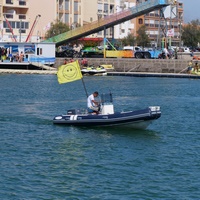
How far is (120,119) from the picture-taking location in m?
34.0

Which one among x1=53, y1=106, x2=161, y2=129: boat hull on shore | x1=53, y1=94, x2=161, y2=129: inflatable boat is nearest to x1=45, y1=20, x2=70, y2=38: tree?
x1=53, y1=94, x2=161, y2=129: inflatable boat

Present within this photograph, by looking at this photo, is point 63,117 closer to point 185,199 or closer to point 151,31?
point 185,199

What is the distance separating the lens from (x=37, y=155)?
93.0 feet

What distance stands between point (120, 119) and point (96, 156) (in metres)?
6.00

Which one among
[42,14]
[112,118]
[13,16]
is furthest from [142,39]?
[112,118]

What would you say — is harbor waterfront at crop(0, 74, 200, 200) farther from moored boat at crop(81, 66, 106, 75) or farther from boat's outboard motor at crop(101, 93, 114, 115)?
moored boat at crop(81, 66, 106, 75)

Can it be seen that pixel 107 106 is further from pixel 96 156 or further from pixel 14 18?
pixel 14 18

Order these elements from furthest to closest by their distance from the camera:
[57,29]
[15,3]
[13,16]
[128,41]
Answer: [128,41]
[57,29]
[15,3]
[13,16]

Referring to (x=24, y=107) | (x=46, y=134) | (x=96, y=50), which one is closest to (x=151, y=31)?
(x=96, y=50)

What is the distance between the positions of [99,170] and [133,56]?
63.0 meters

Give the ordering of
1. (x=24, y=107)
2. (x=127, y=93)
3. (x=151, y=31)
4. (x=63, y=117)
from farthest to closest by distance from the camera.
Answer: (x=151, y=31) → (x=127, y=93) → (x=24, y=107) → (x=63, y=117)

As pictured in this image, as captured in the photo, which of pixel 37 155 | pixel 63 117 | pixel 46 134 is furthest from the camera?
pixel 63 117

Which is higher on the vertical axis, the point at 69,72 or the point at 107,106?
the point at 69,72

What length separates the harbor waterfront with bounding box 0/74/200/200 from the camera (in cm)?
2291
